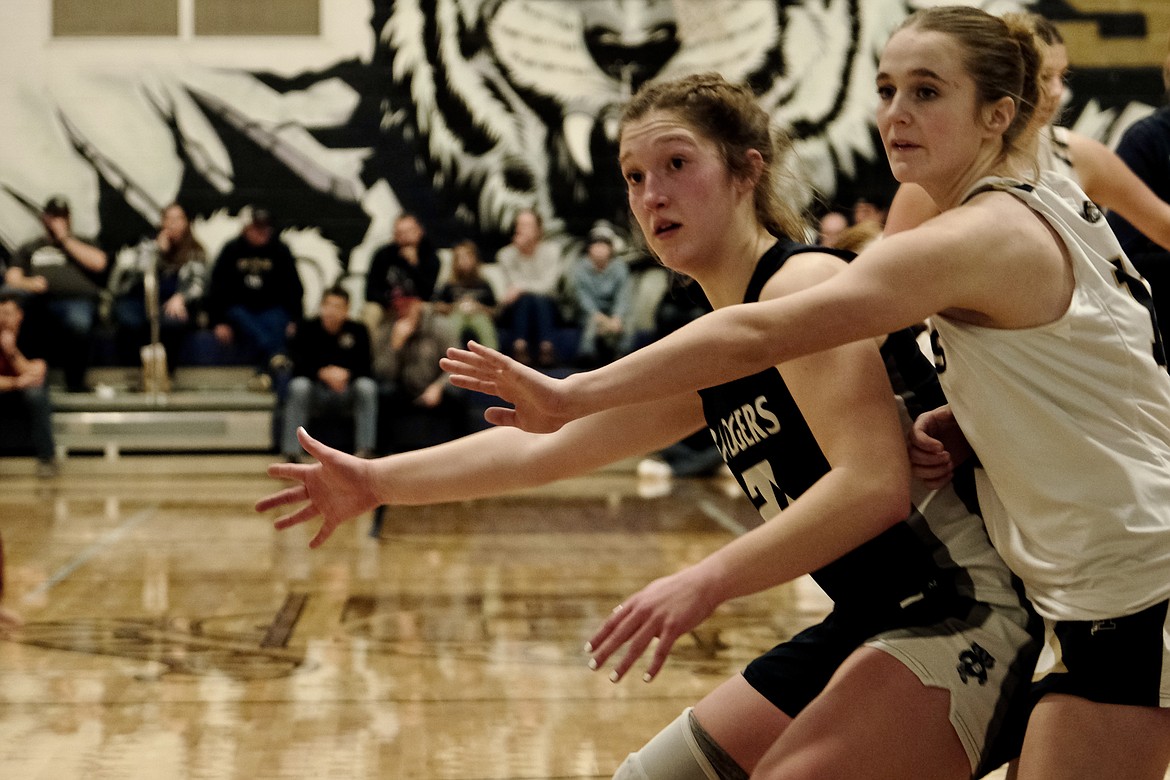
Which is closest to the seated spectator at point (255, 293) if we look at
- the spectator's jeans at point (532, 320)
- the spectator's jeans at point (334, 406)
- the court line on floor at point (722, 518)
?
the spectator's jeans at point (334, 406)

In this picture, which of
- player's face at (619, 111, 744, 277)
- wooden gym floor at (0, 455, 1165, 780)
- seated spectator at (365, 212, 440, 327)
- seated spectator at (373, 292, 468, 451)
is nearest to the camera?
player's face at (619, 111, 744, 277)

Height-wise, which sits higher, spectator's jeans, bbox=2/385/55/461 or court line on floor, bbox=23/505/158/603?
court line on floor, bbox=23/505/158/603

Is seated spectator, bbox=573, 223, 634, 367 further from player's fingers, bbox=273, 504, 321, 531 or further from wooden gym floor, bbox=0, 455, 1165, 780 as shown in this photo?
player's fingers, bbox=273, 504, 321, 531

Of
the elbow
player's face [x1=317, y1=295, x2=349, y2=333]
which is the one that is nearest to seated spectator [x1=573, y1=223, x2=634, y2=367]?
player's face [x1=317, y1=295, x2=349, y2=333]

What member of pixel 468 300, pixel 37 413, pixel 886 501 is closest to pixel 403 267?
pixel 468 300

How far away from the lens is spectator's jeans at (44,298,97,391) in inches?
380

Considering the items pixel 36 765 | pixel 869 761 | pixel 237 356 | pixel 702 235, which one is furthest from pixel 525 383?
pixel 237 356

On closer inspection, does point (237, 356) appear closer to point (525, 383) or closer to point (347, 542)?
point (347, 542)

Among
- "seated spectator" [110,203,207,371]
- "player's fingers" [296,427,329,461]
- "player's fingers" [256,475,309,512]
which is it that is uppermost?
"player's fingers" [296,427,329,461]

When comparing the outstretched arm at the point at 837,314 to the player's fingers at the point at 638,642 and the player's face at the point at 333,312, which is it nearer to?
the player's fingers at the point at 638,642

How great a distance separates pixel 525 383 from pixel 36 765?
2158 millimetres

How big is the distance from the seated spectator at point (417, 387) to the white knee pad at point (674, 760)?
685 cm

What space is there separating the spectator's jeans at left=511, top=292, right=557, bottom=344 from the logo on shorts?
7992mm

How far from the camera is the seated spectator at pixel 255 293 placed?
392 inches
